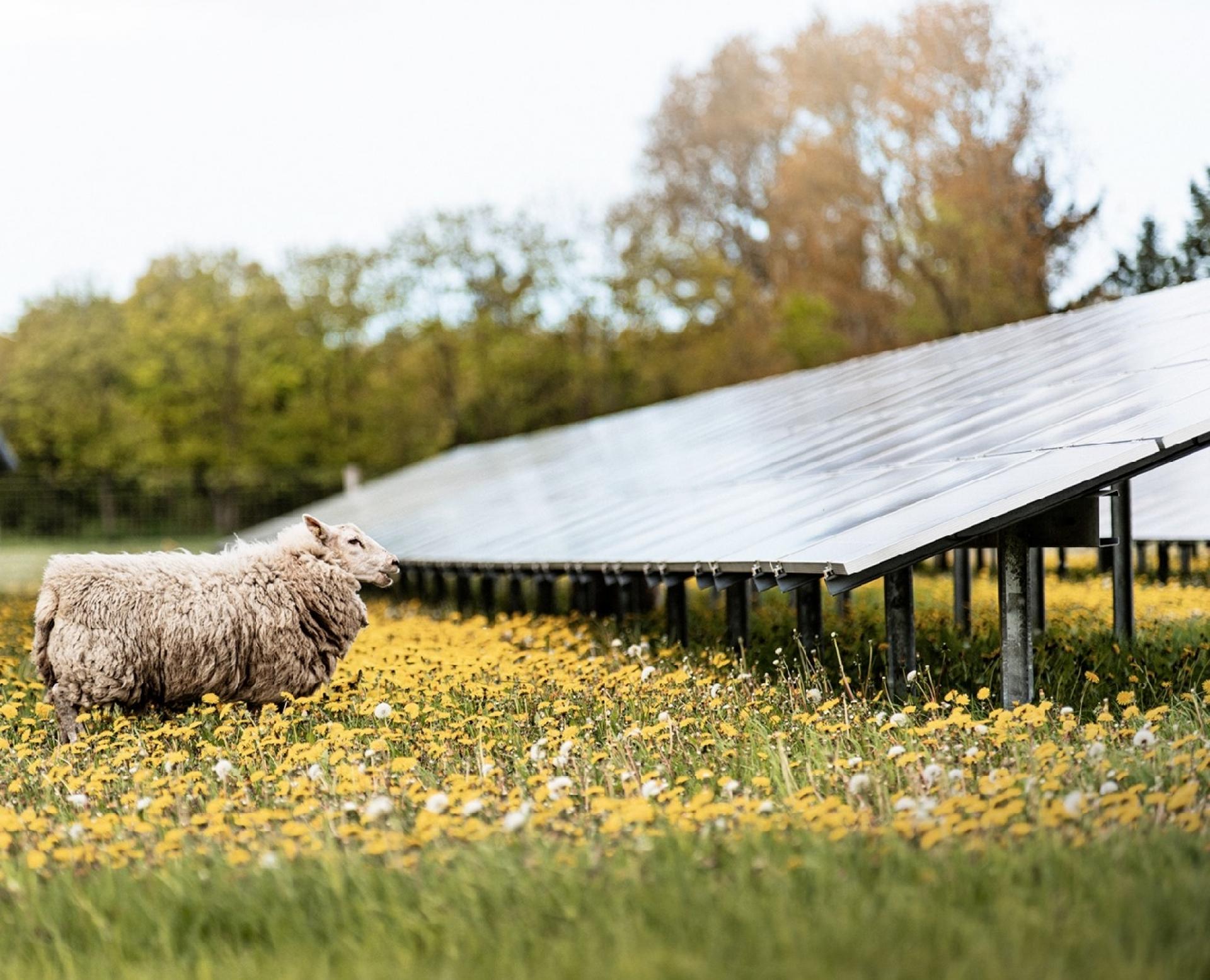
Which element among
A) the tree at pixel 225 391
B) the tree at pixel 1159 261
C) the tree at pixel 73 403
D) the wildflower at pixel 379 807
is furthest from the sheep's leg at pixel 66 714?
the tree at pixel 73 403

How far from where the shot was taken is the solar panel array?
814 cm

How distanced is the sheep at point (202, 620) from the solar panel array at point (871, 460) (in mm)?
2747

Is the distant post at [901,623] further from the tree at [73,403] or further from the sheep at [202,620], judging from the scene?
the tree at [73,403]

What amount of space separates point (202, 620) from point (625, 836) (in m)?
4.44

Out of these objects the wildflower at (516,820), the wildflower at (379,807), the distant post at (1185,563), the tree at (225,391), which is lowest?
the distant post at (1185,563)

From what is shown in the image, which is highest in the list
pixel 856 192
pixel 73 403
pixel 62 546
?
pixel 856 192

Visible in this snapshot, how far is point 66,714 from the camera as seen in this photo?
8391 millimetres

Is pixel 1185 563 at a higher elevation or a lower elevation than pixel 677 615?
lower

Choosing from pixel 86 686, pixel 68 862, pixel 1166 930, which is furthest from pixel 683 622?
pixel 1166 930

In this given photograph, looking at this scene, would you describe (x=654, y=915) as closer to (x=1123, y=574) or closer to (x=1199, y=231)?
(x=1123, y=574)

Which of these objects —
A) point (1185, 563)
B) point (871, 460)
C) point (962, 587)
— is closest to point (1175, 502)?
point (1185, 563)

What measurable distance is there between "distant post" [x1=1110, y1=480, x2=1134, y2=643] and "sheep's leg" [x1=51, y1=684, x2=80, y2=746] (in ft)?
26.2

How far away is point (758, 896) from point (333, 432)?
149 ft

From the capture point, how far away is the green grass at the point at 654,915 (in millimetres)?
3807
